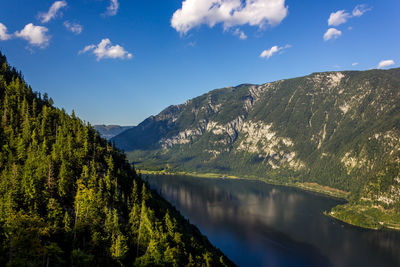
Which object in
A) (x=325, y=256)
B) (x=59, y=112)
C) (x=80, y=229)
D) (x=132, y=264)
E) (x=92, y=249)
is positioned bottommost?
(x=325, y=256)

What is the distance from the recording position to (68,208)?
71938 millimetres

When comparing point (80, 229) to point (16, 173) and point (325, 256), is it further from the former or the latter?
point (325, 256)

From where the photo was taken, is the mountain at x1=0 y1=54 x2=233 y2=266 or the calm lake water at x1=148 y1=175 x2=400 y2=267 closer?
the mountain at x1=0 y1=54 x2=233 y2=266

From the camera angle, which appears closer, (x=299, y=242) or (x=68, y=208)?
(x=68, y=208)

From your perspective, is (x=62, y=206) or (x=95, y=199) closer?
(x=62, y=206)

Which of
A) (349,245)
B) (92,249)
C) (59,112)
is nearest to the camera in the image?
(92,249)

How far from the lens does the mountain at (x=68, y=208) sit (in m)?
55.2

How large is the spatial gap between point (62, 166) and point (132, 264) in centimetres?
3401

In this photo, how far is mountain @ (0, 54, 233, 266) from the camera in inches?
2175

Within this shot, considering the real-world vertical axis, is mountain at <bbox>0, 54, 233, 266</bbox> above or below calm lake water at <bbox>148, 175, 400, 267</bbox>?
above

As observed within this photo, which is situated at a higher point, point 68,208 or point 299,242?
point 68,208

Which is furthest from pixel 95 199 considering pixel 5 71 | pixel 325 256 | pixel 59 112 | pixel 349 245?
pixel 349 245

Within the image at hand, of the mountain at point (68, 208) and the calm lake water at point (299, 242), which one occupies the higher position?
the mountain at point (68, 208)

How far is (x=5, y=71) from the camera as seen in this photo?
14325 centimetres
